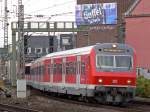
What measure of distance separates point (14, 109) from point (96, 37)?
75.0 metres

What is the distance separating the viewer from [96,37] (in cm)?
9756

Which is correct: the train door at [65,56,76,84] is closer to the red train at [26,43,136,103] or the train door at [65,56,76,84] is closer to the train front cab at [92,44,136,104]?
the red train at [26,43,136,103]

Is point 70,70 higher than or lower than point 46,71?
higher

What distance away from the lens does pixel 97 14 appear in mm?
92562

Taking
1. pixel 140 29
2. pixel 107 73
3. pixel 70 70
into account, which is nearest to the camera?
pixel 107 73

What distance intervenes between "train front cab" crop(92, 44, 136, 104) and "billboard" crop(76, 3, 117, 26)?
64975 millimetres

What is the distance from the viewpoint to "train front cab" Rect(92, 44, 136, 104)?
24.8 meters

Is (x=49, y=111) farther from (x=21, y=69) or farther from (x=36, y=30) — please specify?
(x=36, y=30)

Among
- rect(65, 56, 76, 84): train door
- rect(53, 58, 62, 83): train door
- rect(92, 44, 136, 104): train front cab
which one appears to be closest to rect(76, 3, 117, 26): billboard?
rect(53, 58, 62, 83): train door

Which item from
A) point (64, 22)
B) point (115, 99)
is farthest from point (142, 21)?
point (115, 99)

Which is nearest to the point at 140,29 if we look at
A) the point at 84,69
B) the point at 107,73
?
the point at 84,69

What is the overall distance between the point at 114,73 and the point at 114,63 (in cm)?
55

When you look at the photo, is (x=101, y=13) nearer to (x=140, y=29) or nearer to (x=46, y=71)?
(x=140, y=29)

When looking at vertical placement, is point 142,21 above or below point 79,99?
above
